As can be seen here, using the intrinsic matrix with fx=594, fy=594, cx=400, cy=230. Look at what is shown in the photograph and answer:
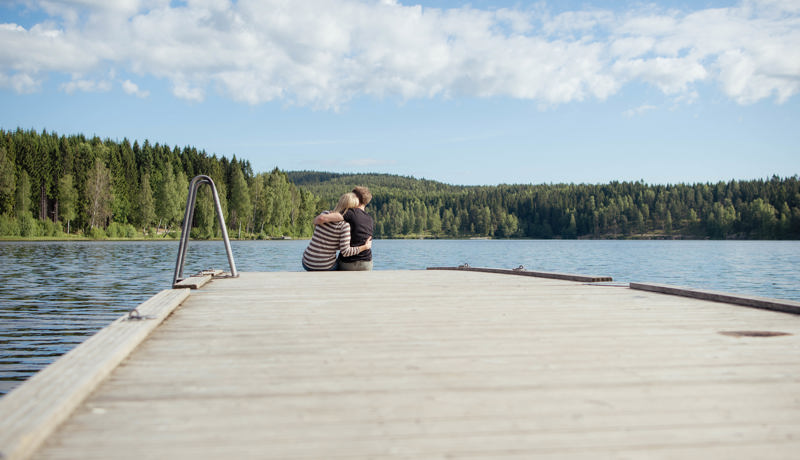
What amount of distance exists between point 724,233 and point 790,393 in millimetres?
148041

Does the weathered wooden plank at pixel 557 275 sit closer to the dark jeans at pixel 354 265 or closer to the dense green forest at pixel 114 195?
the dark jeans at pixel 354 265

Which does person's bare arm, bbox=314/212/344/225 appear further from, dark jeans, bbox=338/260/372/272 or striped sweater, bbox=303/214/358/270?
dark jeans, bbox=338/260/372/272

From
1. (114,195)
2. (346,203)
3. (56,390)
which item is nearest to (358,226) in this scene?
(346,203)

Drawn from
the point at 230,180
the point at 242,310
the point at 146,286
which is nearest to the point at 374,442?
the point at 242,310

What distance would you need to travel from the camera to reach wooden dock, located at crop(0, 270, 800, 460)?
2.19 metres

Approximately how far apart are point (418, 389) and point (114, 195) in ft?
295

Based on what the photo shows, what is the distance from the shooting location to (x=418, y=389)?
288 centimetres

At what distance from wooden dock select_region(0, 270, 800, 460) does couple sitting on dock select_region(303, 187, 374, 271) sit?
470 centimetres

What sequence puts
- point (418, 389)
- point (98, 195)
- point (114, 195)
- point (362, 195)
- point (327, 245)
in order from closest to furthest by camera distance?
point (418, 389) < point (327, 245) < point (362, 195) < point (98, 195) < point (114, 195)

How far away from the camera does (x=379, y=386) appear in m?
2.93

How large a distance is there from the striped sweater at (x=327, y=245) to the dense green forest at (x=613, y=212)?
123122 millimetres

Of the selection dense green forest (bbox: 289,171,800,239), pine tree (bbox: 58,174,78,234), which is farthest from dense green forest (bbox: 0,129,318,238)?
dense green forest (bbox: 289,171,800,239)

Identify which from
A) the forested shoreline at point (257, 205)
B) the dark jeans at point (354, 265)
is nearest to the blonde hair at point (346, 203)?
the dark jeans at point (354, 265)

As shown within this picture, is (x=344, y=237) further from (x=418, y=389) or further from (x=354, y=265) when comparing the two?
(x=418, y=389)
